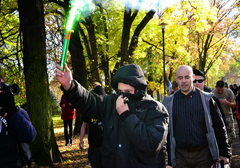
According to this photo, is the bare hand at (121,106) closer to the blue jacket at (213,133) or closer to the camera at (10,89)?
the camera at (10,89)

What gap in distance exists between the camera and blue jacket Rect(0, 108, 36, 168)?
305 cm

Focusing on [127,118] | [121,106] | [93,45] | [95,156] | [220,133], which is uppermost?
[93,45]

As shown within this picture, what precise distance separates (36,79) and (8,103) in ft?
12.6

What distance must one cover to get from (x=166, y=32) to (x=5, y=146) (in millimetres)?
20752

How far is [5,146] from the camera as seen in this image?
3062 mm

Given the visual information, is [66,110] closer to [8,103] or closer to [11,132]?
[11,132]

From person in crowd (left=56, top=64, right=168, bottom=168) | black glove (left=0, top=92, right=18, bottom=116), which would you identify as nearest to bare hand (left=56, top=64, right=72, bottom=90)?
person in crowd (left=56, top=64, right=168, bottom=168)

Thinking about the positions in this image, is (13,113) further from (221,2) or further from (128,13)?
(221,2)

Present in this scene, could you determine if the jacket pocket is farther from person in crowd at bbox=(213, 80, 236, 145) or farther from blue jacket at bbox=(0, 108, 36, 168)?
person in crowd at bbox=(213, 80, 236, 145)

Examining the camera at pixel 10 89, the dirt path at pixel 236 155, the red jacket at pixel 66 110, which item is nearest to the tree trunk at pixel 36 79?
the red jacket at pixel 66 110

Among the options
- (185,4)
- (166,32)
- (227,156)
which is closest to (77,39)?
(185,4)

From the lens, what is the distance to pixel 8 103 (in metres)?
3.00

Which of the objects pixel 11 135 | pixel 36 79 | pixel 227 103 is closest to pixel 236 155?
pixel 227 103

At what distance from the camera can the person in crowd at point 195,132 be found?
13.1ft
